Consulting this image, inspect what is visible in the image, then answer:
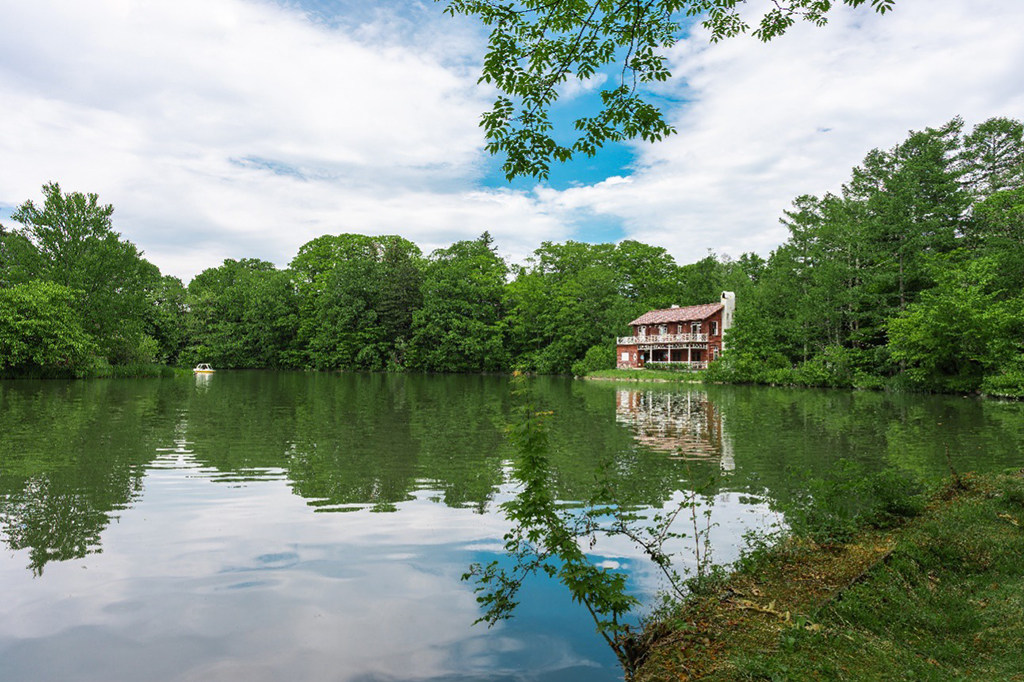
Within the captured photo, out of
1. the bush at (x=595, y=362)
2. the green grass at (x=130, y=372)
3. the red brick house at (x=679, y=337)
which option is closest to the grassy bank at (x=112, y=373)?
the green grass at (x=130, y=372)

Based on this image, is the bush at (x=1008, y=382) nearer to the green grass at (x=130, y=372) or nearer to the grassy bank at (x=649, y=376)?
the grassy bank at (x=649, y=376)

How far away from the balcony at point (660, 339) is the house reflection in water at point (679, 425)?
81.2 ft

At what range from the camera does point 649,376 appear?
169 feet

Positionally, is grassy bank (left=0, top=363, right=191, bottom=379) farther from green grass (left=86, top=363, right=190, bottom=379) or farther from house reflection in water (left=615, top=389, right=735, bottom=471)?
house reflection in water (left=615, top=389, right=735, bottom=471)

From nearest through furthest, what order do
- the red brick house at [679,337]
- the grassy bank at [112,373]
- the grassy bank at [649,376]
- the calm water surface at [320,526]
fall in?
the calm water surface at [320,526] → the grassy bank at [112,373] → the grassy bank at [649,376] → the red brick house at [679,337]

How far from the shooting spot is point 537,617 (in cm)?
547

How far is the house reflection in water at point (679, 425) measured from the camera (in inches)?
562

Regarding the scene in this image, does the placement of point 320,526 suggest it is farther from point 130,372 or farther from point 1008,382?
point 130,372

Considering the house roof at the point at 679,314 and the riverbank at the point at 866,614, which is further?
the house roof at the point at 679,314

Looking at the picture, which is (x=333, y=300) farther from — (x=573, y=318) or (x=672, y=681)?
(x=672, y=681)

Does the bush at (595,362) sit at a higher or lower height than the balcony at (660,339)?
lower

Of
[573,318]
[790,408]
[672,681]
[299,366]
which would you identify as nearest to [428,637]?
[672,681]

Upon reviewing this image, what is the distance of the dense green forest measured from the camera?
3491 centimetres

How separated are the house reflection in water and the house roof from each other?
2516cm
